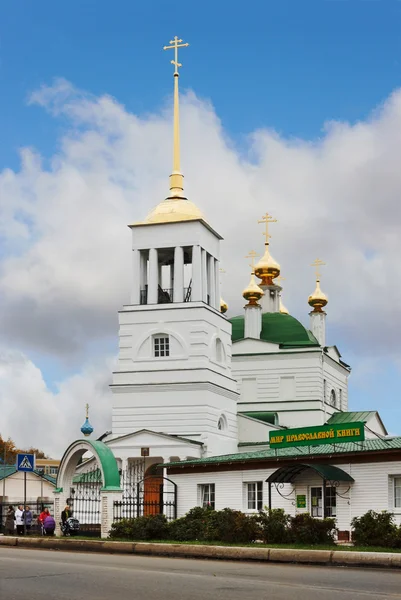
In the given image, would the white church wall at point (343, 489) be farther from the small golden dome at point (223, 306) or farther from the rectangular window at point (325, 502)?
the small golden dome at point (223, 306)

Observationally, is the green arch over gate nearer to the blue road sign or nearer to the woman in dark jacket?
the woman in dark jacket

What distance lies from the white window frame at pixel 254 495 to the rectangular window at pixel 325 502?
239cm

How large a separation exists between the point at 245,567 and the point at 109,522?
11.6 meters

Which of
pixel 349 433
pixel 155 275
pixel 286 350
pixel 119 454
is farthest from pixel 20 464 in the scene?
pixel 286 350

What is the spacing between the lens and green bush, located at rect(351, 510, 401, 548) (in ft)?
83.8

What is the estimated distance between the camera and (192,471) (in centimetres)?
3569

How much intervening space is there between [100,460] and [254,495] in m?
5.21

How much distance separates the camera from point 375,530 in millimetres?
26125

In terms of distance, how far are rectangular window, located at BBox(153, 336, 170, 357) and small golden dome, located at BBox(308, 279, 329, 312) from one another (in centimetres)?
1828

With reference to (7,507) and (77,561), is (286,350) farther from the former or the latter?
(77,561)

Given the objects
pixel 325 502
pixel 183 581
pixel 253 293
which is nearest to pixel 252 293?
pixel 253 293

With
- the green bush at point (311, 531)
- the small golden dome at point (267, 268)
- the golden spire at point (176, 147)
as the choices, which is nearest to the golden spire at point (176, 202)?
the golden spire at point (176, 147)

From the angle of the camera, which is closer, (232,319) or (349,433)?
(349,433)

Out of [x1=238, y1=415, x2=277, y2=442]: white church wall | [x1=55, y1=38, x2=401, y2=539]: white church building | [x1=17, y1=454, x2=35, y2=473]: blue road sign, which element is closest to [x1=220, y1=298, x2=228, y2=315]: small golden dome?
[x1=55, y1=38, x2=401, y2=539]: white church building
